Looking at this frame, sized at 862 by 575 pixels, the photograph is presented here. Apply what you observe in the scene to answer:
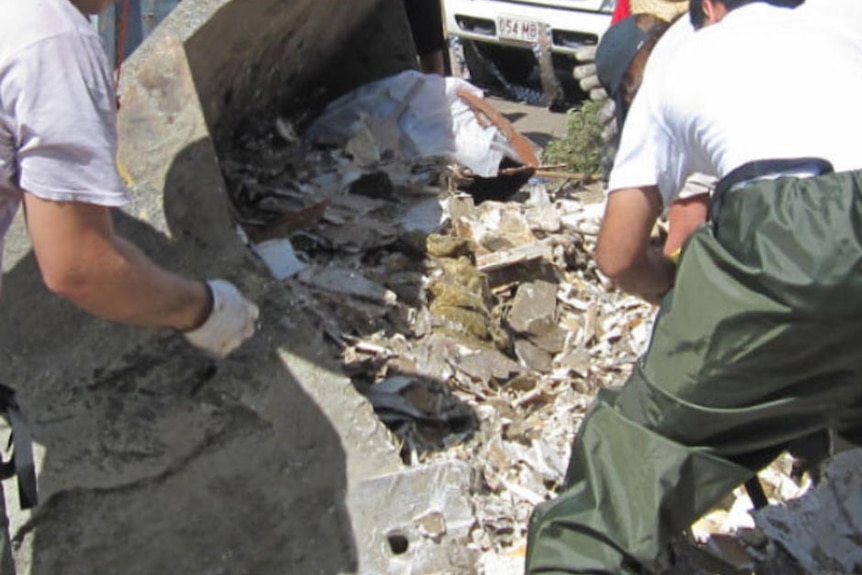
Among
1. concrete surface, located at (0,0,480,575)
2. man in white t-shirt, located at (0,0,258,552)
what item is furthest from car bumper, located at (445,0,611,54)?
man in white t-shirt, located at (0,0,258,552)

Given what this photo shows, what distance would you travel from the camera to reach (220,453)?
3.73 meters

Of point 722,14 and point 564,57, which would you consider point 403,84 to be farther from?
point 564,57

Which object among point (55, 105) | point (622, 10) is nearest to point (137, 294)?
point (55, 105)

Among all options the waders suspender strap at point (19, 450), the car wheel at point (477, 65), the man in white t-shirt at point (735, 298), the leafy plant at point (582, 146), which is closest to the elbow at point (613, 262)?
the man in white t-shirt at point (735, 298)

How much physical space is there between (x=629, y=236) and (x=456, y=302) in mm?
1534

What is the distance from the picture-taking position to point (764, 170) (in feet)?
9.24

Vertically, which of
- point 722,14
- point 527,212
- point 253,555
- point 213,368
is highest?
point 722,14

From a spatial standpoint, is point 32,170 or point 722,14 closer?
point 32,170

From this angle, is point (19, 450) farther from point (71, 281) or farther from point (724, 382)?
point (724, 382)

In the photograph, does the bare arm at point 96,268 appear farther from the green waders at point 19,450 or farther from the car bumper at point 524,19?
the car bumper at point 524,19

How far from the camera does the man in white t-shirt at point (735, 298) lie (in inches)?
106

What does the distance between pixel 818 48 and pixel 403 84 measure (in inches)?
121

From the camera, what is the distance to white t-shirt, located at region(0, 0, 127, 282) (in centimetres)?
257

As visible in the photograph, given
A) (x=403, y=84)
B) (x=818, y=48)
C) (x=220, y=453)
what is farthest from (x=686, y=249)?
(x=403, y=84)
